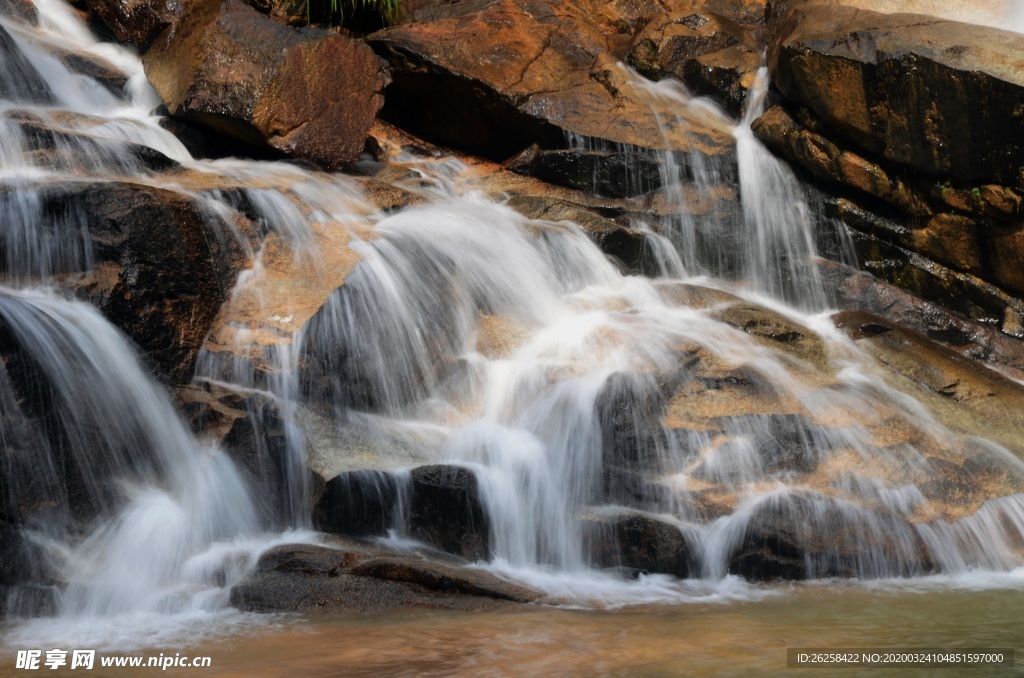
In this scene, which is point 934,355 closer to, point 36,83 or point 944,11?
point 944,11

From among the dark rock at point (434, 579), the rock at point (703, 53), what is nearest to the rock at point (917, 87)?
the rock at point (703, 53)

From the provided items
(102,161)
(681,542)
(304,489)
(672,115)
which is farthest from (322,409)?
(672,115)

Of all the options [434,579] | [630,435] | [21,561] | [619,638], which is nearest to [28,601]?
[21,561]

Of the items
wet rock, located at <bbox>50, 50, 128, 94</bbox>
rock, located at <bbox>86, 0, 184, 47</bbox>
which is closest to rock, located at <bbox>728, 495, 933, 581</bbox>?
wet rock, located at <bbox>50, 50, 128, 94</bbox>

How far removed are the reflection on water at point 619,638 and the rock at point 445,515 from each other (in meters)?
0.77

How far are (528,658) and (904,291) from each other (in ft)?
21.1

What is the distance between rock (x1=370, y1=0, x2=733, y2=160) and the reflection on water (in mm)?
5931

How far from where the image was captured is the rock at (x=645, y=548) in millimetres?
5172

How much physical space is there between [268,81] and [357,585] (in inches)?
209

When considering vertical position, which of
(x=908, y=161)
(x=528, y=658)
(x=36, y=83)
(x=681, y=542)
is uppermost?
(x=36, y=83)

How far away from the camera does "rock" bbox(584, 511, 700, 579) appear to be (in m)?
5.17

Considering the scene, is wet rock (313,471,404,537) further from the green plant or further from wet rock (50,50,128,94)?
the green plant

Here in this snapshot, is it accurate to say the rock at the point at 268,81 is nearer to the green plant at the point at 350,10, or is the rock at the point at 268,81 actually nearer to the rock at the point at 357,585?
the green plant at the point at 350,10

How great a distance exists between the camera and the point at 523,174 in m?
9.59
